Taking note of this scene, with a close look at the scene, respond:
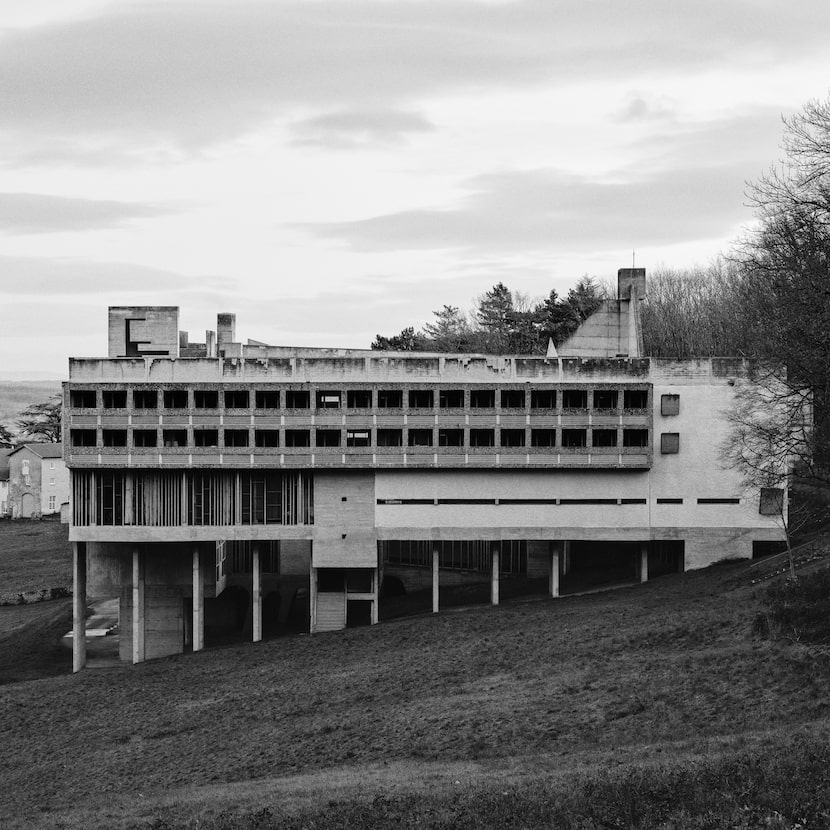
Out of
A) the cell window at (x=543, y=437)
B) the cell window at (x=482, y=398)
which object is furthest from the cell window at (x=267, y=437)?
the cell window at (x=543, y=437)

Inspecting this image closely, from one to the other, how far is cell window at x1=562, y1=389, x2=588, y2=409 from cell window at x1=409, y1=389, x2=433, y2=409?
6720 mm

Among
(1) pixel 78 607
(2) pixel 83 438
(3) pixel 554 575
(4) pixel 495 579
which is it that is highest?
(2) pixel 83 438

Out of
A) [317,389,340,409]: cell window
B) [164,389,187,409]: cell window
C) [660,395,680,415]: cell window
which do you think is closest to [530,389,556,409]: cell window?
[660,395,680,415]: cell window

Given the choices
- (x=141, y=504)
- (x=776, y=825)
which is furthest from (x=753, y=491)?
(x=776, y=825)

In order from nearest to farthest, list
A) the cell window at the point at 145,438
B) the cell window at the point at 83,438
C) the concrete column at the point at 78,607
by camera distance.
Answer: the cell window at the point at 145,438, the cell window at the point at 83,438, the concrete column at the point at 78,607

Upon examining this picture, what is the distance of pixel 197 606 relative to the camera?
187 ft

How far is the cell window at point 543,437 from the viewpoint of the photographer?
55500 mm

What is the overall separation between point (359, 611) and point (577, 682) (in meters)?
27.7

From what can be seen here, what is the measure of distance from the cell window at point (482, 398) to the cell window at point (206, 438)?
13.0 m

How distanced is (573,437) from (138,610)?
24316 mm

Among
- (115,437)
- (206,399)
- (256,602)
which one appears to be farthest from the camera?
(256,602)

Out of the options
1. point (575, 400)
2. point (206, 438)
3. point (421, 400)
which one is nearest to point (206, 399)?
point (206, 438)

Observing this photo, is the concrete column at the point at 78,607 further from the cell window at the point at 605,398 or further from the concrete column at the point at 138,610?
the cell window at the point at 605,398

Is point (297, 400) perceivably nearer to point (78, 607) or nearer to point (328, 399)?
point (328, 399)
